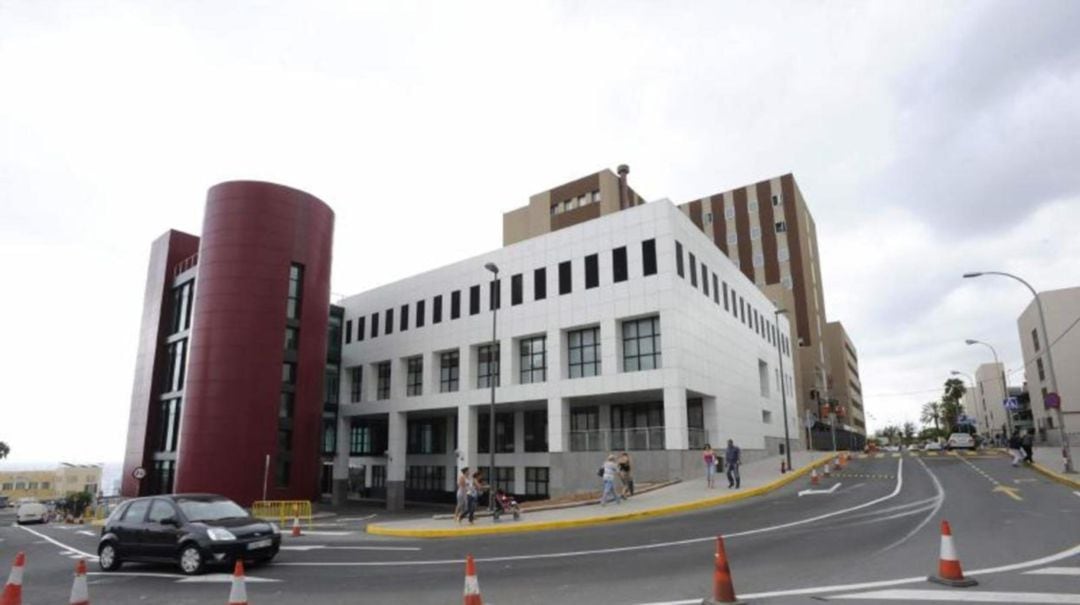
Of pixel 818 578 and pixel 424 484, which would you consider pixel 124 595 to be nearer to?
pixel 818 578

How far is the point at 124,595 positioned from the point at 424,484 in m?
35.9

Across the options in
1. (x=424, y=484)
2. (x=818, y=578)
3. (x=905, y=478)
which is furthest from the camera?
(x=424, y=484)

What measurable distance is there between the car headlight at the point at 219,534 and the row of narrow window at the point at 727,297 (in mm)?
23115

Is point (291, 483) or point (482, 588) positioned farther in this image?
point (291, 483)

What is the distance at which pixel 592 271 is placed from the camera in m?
33.1

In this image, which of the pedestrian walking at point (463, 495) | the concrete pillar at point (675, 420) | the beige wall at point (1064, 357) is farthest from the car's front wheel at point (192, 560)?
the beige wall at point (1064, 357)

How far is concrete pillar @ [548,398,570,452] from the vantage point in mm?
31859

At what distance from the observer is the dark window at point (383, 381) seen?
151 ft

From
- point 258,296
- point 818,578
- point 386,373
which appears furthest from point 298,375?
point 818,578

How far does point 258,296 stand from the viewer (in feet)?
119

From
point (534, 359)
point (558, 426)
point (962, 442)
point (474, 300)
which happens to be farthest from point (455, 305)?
point (962, 442)

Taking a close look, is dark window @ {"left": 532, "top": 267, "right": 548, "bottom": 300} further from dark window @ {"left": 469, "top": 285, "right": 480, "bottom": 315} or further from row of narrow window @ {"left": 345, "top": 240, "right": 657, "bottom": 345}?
dark window @ {"left": 469, "top": 285, "right": 480, "bottom": 315}

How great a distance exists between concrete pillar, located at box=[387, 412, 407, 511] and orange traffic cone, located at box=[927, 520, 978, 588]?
3534 centimetres

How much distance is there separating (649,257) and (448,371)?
55.3 feet
